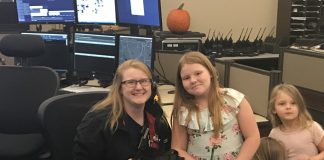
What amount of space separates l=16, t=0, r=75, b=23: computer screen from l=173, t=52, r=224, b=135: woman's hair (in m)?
2.11

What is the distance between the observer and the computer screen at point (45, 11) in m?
3.85

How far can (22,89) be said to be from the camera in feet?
9.72

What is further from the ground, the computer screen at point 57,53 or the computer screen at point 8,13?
the computer screen at point 8,13

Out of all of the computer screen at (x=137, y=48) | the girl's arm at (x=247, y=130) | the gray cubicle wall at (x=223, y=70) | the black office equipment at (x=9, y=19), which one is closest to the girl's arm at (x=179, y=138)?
the girl's arm at (x=247, y=130)

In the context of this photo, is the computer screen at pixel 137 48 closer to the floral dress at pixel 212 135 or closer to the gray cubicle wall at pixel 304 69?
the floral dress at pixel 212 135

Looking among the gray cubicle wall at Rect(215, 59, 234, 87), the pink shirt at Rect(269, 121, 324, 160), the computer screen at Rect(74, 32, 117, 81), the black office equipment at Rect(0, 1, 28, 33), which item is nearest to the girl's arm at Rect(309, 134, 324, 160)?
the pink shirt at Rect(269, 121, 324, 160)

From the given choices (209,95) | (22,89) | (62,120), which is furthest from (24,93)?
(209,95)

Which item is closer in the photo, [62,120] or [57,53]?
[62,120]

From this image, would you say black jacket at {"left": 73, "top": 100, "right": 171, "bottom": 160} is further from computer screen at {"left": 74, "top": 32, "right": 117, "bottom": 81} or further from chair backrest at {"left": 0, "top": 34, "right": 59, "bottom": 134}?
computer screen at {"left": 74, "top": 32, "right": 117, "bottom": 81}

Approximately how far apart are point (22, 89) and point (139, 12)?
112cm

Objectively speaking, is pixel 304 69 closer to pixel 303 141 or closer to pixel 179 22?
pixel 179 22

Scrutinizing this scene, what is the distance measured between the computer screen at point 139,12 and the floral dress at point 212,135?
146 centimetres

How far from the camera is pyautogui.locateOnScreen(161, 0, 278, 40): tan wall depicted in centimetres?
510

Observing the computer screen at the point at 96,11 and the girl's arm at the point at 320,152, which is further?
the computer screen at the point at 96,11
